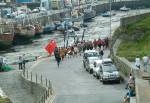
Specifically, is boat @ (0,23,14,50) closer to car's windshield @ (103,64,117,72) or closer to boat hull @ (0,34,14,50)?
boat hull @ (0,34,14,50)

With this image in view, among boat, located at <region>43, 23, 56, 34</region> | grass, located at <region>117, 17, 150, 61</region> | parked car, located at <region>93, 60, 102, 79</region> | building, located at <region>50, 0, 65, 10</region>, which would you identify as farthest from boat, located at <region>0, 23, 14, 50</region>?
parked car, located at <region>93, 60, 102, 79</region>

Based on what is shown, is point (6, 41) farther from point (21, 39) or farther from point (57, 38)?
point (57, 38)

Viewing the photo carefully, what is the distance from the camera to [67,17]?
14525 cm

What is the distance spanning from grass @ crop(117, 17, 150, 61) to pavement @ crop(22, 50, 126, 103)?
154 inches

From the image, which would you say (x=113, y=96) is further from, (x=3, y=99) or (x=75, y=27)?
(x=75, y=27)

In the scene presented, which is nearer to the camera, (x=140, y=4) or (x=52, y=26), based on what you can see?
(x=52, y=26)

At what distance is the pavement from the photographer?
36719mm

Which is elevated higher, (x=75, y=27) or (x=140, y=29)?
(x=140, y=29)

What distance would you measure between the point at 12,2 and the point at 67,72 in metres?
125

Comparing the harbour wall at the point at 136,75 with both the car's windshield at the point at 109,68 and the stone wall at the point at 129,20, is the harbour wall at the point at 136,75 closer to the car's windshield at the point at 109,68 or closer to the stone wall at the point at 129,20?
the car's windshield at the point at 109,68

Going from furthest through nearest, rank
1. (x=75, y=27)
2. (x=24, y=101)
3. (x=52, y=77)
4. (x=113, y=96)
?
(x=75, y=27), (x=52, y=77), (x=24, y=101), (x=113, y=96)

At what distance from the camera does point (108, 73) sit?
43.4 m

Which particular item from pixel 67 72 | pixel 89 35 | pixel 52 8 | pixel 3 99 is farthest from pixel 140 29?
pixel 52 8

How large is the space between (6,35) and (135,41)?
183 feet
